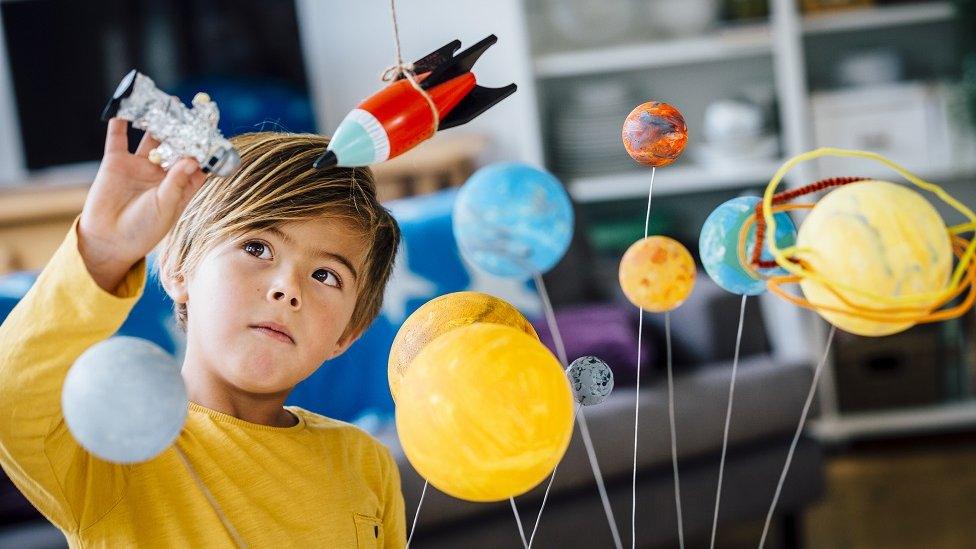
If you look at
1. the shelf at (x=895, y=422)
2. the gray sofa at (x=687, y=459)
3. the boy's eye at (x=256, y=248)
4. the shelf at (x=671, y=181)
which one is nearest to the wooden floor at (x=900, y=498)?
the shelf at (x=895, y=422)

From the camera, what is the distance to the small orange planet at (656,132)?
71 centimetres

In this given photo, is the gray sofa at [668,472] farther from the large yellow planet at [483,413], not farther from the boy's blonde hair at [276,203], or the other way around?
the large yellow planet at [483,413]

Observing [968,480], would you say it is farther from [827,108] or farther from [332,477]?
[332,477]

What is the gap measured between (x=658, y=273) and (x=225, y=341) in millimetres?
337

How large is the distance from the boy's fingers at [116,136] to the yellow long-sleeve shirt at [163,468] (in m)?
0.06

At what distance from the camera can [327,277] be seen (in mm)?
761

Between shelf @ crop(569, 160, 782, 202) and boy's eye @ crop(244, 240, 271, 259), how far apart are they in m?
2.16

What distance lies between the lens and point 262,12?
118 inches

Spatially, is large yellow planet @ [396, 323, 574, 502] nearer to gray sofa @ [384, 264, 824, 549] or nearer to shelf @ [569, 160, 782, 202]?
gray sofa @ [384, 264, 824, 549]

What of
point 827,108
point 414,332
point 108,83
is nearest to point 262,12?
point 108,83

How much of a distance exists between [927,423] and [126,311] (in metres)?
2.74

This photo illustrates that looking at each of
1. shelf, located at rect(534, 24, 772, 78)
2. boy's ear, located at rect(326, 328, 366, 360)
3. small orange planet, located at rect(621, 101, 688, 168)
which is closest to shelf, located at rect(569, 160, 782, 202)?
shelf, located at rect(534, 24, 772, 78)

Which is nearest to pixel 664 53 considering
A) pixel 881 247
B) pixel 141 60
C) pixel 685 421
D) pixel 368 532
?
pixel 685 421

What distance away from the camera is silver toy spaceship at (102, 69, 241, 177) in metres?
0.56
